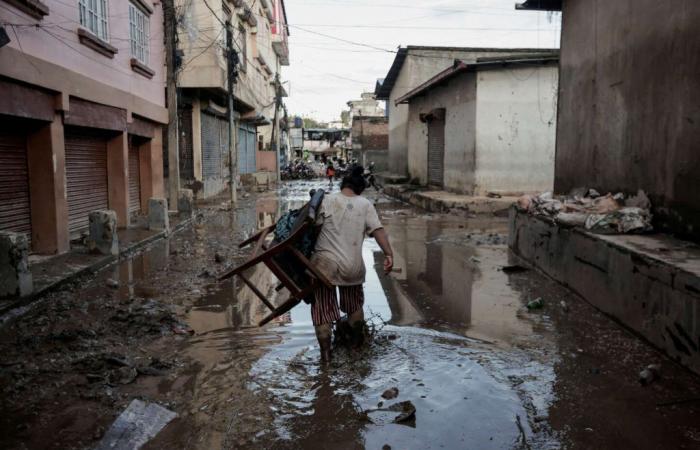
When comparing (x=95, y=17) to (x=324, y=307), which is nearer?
(x=324, y=307)

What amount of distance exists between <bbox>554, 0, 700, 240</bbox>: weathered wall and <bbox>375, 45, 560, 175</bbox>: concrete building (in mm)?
14755

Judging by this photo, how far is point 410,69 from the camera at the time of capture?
27422mm

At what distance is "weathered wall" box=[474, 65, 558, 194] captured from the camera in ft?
54.3

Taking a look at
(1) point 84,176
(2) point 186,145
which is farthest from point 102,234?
(2) point 186,145

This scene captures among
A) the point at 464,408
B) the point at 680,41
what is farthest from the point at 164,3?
the point at 464,408

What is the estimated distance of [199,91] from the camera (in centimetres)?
2045

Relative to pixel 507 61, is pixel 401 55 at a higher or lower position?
higher

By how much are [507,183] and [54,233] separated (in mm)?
12325

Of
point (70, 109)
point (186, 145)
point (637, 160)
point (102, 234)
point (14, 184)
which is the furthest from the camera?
point (186, 145)

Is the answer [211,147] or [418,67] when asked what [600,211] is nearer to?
[211,147]

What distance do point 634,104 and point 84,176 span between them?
9.41 metres

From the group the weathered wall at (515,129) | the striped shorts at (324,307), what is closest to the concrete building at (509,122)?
the weathered wall at (515,129)

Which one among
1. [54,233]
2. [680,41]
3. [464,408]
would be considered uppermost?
[680,41]

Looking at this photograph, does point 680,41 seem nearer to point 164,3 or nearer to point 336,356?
point 336,356
